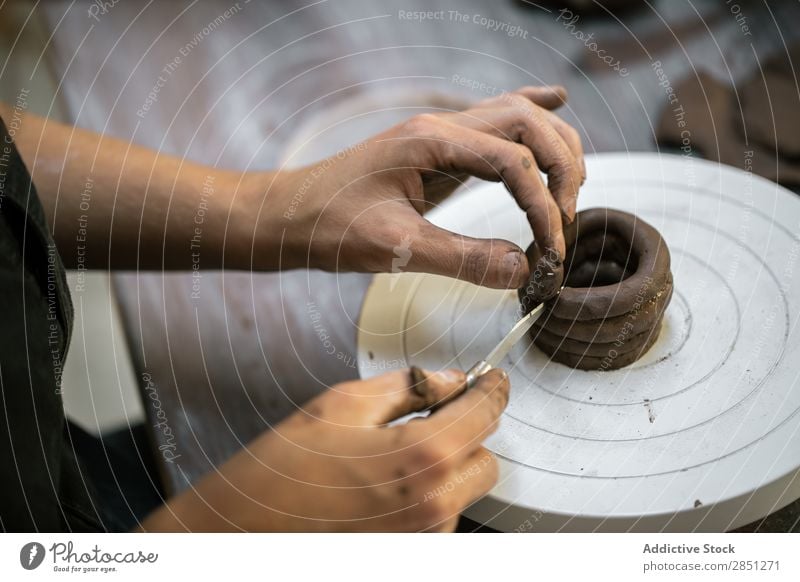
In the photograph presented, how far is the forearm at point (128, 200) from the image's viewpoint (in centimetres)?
77

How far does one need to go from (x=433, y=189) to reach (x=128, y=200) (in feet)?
1.12

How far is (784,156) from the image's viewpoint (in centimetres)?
80

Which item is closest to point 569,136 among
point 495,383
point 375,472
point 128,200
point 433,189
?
point 433,189

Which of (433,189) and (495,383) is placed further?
(433,189)

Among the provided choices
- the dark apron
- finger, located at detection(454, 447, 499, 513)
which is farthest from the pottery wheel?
the dark apron

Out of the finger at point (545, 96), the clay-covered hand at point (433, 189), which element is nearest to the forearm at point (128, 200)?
the clay-covered hand at point (433, 189)

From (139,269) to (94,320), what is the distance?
0.28 feet

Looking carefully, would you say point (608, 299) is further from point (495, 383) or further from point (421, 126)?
point (421, 126)

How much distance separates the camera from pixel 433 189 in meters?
0.73

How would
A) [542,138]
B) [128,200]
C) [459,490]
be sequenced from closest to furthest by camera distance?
[459,490]
[542,138]
[128,200]

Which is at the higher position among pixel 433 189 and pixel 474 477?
pixel 433 189

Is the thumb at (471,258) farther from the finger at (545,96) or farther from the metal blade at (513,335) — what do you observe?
the finger at (545,96)
